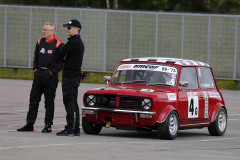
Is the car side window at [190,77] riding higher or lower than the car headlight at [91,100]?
higher

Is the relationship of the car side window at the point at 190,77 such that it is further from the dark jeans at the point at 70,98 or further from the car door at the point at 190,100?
the dark jeans at the point at 70,98

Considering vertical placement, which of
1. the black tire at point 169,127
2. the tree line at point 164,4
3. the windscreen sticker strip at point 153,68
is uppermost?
the tree line at point 164,4

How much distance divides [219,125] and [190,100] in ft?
4.21

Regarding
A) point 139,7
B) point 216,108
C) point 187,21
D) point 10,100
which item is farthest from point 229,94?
point 139,7

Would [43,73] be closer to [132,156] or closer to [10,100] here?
[132,156]

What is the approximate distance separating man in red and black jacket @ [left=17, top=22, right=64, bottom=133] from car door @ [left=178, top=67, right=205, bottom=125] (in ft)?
8.05

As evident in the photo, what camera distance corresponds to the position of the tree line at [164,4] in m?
59.3

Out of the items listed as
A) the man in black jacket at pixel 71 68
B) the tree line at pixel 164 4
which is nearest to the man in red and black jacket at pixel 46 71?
the man in black jacket at pixel 71 68

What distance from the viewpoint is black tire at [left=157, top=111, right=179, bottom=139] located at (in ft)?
44.5

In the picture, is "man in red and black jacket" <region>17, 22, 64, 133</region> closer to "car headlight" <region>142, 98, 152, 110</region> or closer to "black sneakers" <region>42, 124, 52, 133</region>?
A: "black sneakers" <region>42, 124, 52, 133</region>

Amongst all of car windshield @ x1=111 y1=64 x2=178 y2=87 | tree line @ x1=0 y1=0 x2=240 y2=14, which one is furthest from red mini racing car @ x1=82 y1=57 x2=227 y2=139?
tree line @ x1=0 y1=0 x2=240 y2=14

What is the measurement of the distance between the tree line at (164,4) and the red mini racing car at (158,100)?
4317cm

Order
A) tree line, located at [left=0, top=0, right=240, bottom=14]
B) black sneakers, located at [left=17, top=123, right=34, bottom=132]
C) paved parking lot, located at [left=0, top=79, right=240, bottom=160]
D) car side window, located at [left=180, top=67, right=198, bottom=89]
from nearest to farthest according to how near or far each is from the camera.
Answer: paved parking lot, located at [left=0, top=79, right=240, bottom=160] → black sneakers, located at [left=17, top=123, right=34, bottom=132] → car side window, located at [left=180, top=67, right=198, bottom=89] → tree line, located at [left=0, top=0, right=240, bottom=14]

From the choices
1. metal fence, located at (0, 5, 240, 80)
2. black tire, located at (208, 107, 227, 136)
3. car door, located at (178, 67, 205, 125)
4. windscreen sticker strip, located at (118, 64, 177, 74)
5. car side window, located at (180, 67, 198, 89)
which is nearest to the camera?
car door, located at (178, 67, 205, 125)
